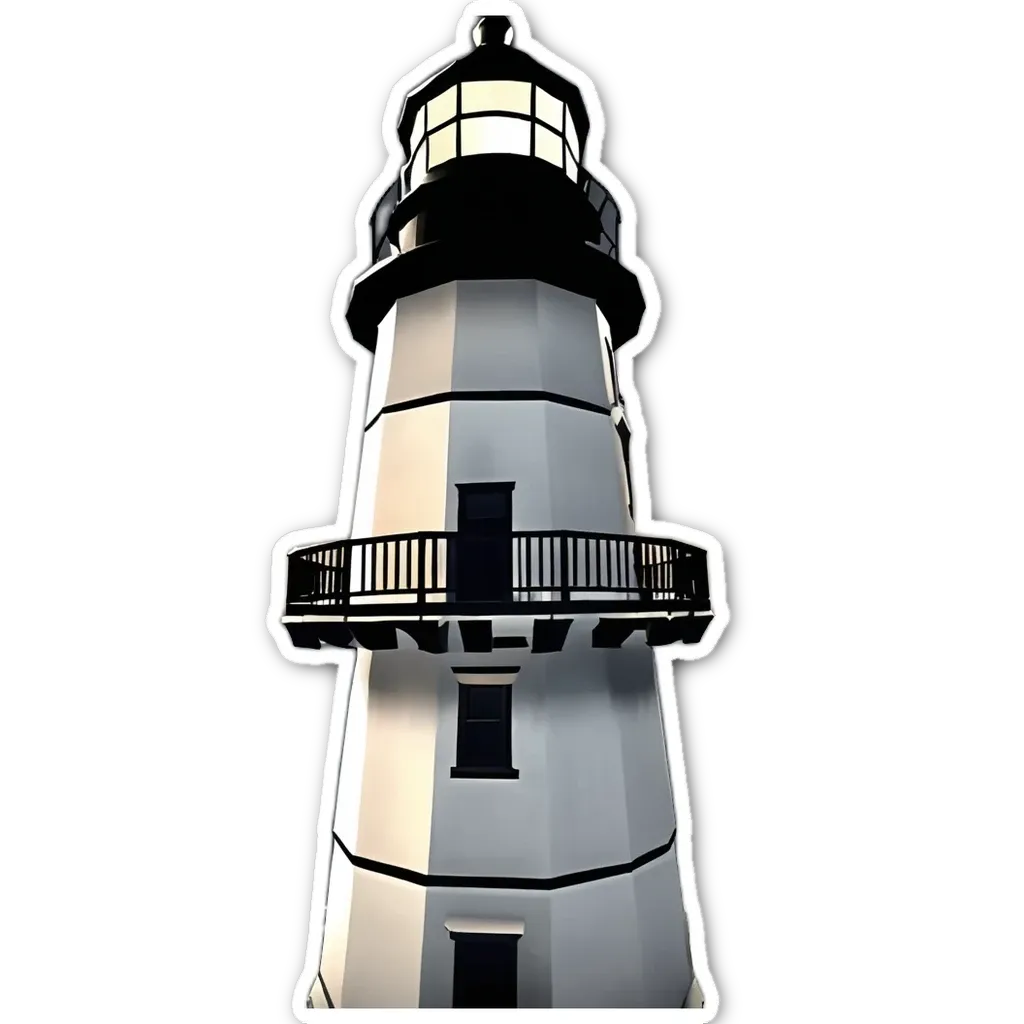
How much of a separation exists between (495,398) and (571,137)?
3567 millimetres

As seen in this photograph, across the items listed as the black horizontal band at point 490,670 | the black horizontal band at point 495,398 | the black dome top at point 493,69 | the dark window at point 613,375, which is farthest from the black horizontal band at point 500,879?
the black dome top at point 493,69

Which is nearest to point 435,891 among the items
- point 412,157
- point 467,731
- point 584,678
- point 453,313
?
point 467,731

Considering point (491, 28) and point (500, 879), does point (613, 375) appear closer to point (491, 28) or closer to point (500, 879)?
point (491, 28)

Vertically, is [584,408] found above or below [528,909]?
above

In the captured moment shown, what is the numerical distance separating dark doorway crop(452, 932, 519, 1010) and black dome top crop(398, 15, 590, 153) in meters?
9.09

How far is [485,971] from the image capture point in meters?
6.26

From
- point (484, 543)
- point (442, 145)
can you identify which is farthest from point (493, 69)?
point (484, 543)

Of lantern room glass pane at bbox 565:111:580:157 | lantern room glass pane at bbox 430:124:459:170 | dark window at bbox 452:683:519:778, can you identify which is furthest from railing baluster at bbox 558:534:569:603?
lantern room glass pane at bbox 565:111:580:157

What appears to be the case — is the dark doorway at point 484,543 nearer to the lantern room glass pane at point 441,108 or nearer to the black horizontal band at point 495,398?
the black horizontal band at point 495,398

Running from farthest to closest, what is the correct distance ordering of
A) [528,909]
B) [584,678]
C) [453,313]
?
[453,313]
[584,678]
[528,909]

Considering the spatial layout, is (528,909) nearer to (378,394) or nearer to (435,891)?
(435,891)

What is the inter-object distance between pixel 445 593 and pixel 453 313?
3.12 m

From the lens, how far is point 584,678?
6.83 metres

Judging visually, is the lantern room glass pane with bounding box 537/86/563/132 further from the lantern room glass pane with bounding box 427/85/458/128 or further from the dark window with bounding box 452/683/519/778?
the dark window with bounding box 452/683/519/778
